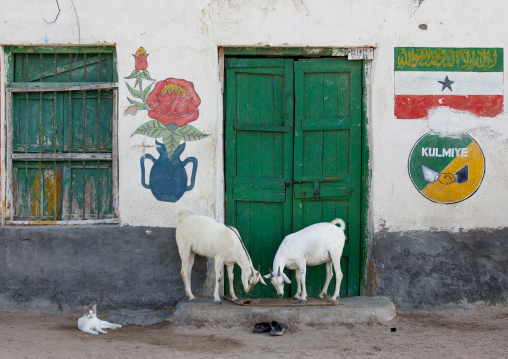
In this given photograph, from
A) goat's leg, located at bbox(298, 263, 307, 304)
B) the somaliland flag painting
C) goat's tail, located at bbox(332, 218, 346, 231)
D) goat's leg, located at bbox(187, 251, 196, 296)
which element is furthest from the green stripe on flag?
goat's leg, located at bbox(187, 251, 196, 296)

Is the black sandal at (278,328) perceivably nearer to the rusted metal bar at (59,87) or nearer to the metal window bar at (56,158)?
the metal window bar at (56,158)

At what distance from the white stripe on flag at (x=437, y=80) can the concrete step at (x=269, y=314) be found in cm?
218

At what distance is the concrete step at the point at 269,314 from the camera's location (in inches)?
247

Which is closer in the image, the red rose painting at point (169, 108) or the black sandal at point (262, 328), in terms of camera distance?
the black sandal at point (262, 328)

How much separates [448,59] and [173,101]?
2.75 m

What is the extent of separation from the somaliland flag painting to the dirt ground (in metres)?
2.07

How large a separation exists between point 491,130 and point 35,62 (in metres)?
4.60

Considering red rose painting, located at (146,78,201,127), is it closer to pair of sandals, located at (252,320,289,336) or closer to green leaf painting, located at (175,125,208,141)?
green leaf painting, located at (175,125,208,141)

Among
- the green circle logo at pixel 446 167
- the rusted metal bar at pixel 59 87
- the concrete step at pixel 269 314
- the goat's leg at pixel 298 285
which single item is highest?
the rusted metal bar at pixel 59 87

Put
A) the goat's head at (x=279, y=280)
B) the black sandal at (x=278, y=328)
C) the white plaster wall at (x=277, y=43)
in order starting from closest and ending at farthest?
the black sandal at (x=278, y=328)
the goat's head at (x=279, y=280)
the white plaster wall at (x=277, y=43)

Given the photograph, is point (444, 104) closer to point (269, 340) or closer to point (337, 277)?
point (337, 277)

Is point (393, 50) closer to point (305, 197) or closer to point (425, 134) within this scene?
point (425, 134)

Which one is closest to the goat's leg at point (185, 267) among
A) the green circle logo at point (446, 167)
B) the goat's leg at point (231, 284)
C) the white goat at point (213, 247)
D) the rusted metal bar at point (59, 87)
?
the white goat at point (213, 247)

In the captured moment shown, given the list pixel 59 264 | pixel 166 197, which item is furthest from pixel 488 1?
pixel 59 264
